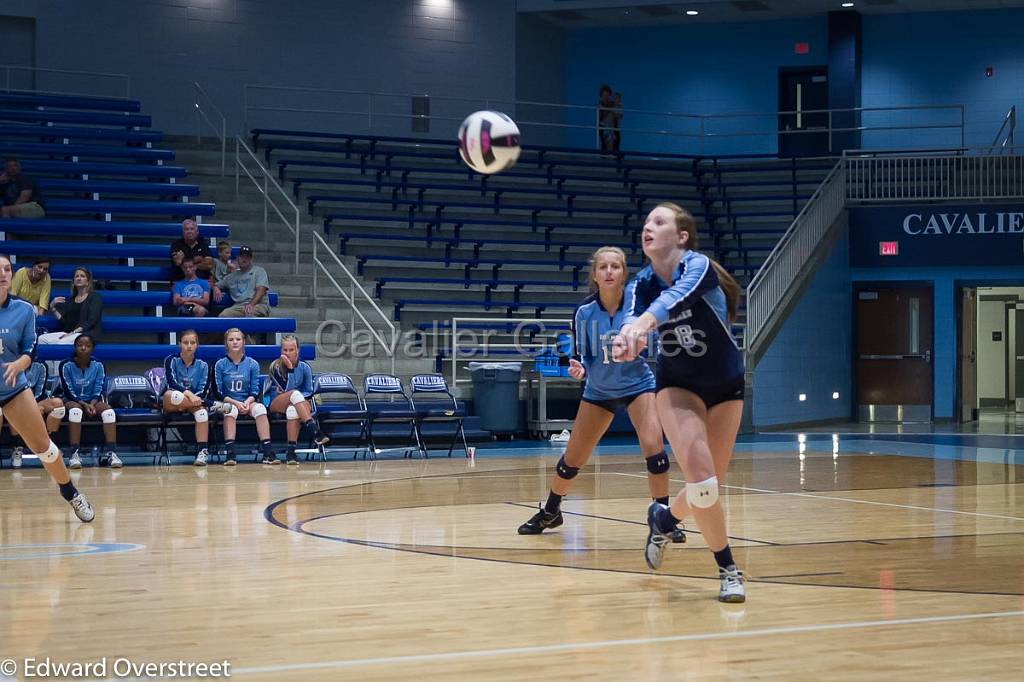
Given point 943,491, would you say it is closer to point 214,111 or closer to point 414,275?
point 414,275

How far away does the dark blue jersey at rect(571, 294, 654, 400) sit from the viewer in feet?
25.7

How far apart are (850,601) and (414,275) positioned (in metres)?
15.0

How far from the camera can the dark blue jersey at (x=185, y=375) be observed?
562 inches

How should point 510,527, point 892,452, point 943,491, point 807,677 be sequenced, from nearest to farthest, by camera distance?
point 807,677 → point 510,527 → point 943,491 → point 892,452

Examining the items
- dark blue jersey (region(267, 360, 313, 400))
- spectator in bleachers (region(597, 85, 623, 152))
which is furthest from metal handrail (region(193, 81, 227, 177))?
dark blue jersey (region(267, 360, 313, 400))

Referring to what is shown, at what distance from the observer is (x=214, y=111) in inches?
906

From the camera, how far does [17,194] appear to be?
1789 cm

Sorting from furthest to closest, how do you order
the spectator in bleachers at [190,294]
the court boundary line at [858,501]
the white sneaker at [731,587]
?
the spectator in bleachers at [190,294] < the court boundary line at [858,501] < the white sneaker at [731,587]

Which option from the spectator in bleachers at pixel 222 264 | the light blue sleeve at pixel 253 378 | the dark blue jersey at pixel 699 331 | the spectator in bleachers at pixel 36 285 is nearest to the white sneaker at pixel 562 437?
the light blue sleeve at pixel 253 378

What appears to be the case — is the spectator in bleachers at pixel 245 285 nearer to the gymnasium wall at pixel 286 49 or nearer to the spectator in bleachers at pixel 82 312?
the spectator in bleachers at pixel 82 312

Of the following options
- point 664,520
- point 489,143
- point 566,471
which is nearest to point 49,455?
point 566,471

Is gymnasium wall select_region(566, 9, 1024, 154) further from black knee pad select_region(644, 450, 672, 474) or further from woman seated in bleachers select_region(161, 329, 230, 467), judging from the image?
black knee pad select_region(644, 450, 672, 474)

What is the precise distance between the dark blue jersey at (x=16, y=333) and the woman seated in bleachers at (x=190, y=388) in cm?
544

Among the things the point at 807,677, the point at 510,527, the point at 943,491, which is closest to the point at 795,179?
the point at 943,491
